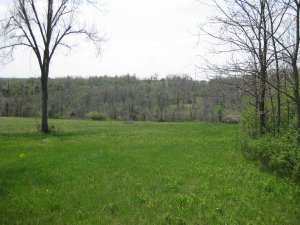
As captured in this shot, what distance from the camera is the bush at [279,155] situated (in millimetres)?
8828

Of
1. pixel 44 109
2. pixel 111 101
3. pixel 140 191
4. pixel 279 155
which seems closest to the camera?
pixel 140 191

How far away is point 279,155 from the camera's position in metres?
9.52

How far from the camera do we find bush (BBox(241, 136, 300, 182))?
8.83 m

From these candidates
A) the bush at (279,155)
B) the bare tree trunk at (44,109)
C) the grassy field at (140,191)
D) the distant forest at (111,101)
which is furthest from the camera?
the distant forest at (111,101)

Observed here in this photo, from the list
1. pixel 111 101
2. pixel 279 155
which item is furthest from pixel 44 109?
pixel 111 101

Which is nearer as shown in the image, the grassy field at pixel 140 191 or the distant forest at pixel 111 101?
the grassy field at pixel 140 191

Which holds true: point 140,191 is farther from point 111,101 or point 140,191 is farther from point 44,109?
point 111,101

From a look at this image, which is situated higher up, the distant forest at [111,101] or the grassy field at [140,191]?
the distant forest at [111,101]

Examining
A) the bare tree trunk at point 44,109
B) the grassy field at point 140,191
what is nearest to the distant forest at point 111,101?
the bare tree trunk at point 44,109

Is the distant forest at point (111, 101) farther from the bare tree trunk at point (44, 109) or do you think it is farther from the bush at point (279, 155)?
the bush at point (279, 155)

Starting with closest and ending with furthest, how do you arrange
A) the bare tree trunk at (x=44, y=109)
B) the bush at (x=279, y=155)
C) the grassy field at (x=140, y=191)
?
1. the grassy field at (x=140, y=191)
2. the bush at (x=279, y=155)
3. the bare tree trunk at (x=44, y=109)

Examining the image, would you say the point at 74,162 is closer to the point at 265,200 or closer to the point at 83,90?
the point at 265,200

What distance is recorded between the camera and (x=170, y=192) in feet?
27.4

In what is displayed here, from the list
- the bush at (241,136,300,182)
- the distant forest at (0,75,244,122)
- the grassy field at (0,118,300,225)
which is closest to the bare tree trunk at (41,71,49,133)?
the grassy field at (0,118,300,225)
